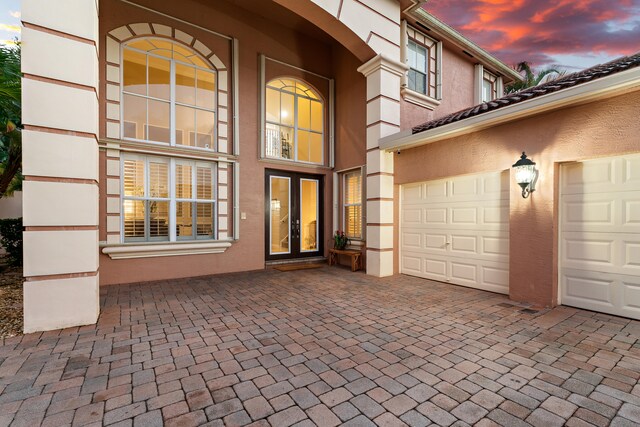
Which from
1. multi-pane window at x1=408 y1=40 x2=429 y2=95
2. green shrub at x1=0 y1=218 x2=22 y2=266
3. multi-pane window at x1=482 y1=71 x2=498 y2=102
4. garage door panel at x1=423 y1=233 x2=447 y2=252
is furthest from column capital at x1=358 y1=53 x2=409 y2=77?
green shrub at x1=0 y1=218 x2=22 y2=266

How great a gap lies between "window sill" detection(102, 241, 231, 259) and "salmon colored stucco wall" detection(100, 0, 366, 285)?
5.0 inches

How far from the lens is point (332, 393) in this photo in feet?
7.01

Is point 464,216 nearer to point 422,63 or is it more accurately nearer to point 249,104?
point 422,63

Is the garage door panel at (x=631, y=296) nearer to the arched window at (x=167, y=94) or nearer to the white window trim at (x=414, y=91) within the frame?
the white window trim at (x=414, y=91)

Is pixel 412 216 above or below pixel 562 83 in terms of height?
below

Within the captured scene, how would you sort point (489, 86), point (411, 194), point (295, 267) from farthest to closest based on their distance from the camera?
1. point (489, 86)
2. point (295, 267)
3. point (411, 194)

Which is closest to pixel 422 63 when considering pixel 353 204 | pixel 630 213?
pixel 353 204

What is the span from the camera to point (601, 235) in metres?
3.88

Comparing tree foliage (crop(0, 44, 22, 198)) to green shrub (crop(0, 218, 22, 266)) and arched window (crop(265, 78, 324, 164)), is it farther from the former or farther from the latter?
arched window (crop(265, 78, 324, 164))

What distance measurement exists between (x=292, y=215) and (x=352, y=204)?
1.75 m

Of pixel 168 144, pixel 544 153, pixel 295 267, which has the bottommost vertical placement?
pixel 295 267

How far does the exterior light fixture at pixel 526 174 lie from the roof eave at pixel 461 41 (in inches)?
208

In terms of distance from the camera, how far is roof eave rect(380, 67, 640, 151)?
340 centimetres

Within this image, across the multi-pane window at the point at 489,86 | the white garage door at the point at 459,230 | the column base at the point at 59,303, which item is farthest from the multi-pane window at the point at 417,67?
the column base at the point at 59,303
